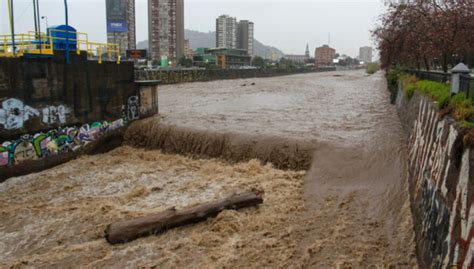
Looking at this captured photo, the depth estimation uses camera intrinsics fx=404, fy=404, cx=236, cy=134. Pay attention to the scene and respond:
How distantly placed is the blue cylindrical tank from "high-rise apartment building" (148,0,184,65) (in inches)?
4640

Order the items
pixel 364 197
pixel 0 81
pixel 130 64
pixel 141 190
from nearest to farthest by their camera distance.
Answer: pixel 364 197 < pixel 141 190 < pixel 0 81 < pixel 130 64

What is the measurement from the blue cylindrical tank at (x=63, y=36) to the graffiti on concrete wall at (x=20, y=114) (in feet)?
9.62

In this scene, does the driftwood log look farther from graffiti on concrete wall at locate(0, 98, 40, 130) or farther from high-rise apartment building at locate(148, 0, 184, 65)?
high-rise apartment building at locate(148, 0, 184, 65)

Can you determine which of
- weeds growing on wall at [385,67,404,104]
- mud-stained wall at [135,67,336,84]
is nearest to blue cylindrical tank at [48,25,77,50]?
weeds growing on wall at [385,67,404,104]

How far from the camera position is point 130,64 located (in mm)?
22094

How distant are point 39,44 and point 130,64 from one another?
5.67 metres

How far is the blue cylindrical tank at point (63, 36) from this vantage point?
1823 cm

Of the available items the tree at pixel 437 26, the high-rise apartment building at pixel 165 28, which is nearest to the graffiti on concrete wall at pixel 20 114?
the tree at pixel 437 26

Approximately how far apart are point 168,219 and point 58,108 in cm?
997

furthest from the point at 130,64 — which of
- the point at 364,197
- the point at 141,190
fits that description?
the point at 364,197

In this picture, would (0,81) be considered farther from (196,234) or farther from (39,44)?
(196,234)

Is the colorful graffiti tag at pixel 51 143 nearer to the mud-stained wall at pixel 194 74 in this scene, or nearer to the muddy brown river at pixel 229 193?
the muddy brown river at pixel 229 193

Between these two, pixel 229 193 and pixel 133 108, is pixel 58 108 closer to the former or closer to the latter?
pixel 133 108

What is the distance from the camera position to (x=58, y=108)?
17.7m
